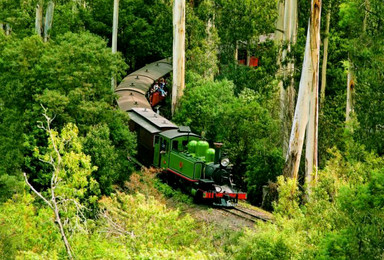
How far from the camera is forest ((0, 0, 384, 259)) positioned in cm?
1667

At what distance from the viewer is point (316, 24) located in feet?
83.2

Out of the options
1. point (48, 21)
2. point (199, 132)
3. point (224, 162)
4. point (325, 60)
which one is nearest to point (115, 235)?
point (224, 162)

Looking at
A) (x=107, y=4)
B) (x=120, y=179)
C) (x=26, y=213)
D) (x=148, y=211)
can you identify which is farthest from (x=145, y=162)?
(x=107, y=4)

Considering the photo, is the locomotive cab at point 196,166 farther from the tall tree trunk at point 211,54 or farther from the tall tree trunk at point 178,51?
the tall tree trunk at point 211,54

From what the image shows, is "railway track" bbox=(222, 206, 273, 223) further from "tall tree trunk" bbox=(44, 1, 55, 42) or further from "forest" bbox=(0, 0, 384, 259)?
"tall tree trunk" bbox=(44, 1, 55, 42)

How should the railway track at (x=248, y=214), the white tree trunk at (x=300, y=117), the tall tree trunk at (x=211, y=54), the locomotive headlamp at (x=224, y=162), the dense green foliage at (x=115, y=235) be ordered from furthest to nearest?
the tall tree trunk at (x=211, y=54)
the white tree trunk at (x=300, y=117)
the locomotive headlamp at (x=224, y=162)
the railway track at (x=248, y=214)
the dense green foliage at (x=115, y=235)

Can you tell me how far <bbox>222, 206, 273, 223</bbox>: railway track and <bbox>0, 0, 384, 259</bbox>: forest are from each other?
0.81 m

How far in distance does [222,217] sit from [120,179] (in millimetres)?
5737

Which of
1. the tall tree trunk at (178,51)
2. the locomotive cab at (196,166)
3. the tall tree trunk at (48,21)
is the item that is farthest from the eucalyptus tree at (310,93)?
the tall tree trunk at (48,21)

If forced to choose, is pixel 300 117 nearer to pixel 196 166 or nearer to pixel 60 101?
pixel 196 166

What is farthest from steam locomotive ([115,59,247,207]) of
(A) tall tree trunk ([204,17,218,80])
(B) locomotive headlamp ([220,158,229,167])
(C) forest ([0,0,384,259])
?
(A) tall tree trunk ([204,17,218,80])

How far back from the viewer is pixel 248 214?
80.0 feet

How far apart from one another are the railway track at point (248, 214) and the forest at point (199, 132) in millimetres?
814

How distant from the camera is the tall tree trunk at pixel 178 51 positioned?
3584cm
